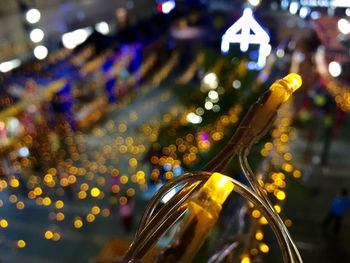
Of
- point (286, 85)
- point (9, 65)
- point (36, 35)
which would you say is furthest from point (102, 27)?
point (286, 85)

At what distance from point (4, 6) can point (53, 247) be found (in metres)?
2.66

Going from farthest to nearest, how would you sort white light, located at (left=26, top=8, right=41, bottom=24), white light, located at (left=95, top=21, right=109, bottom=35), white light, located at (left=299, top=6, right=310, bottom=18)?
white light, located at (left=95, top=21, right=109, bottom=35) < white light, located at (left=26, top=8, right=41, bottom=24) < white light, located at (left=299, top=6, right=310, bottom=18)

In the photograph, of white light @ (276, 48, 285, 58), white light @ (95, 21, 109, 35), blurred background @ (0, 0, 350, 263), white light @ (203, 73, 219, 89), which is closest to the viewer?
blurred background @ (0, 0, 350, 263)

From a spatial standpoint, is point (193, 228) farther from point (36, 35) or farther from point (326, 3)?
point (36, 35)

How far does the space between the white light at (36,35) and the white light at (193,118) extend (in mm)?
2361

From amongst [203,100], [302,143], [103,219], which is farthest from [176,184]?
[302,143]

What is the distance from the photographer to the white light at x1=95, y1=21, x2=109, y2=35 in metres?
6.38

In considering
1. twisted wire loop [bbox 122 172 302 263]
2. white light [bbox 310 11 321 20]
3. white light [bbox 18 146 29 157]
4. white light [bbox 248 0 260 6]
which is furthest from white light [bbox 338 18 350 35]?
white light [bbox 18 146 29 157]

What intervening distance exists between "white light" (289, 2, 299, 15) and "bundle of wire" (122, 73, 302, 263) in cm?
169

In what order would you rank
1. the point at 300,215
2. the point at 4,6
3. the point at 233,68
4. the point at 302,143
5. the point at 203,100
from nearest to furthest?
the point at 233,68
the point at 203,100
the point at 300,215
the point at 4,6
the point at 302,143

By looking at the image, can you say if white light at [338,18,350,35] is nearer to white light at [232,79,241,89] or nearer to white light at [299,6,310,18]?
white light at [299,6,310,18]

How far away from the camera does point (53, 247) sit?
12.7 feet

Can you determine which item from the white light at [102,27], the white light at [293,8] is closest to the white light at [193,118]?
the white light at [293,8]

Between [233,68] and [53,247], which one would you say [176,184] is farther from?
[53,247]
